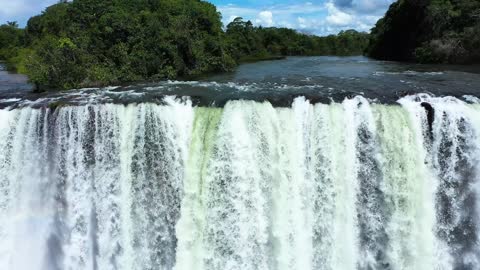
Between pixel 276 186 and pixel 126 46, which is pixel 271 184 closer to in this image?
pixel 276 186

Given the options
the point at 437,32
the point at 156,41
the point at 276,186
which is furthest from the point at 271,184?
the point at 437,32

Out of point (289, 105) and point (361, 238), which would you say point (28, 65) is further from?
point (361, 238)

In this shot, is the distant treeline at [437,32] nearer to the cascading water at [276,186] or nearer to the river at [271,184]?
the river at [271,184]

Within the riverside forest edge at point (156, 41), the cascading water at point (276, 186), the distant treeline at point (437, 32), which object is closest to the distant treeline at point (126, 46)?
the riverside forest edge at point (156, 41)

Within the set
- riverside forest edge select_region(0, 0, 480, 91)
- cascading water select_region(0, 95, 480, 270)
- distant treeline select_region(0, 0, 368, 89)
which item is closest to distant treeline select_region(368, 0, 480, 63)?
riverside forest edge select_region(0, 0, 480, 91)

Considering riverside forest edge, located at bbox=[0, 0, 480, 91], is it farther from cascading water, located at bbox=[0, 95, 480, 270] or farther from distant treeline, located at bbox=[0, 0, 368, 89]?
cascading water, located at bbox=[0, 95, 480, 270]

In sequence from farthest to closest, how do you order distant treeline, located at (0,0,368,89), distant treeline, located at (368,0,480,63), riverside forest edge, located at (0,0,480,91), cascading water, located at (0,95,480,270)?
1. distant treeline, located at (368,0,480,63)
2. riverside forest edge, located at (0,0,480,91)
3. distant treeline, located at (0,0,368,89)
4. cascading water, located at (0,95,480,270)
